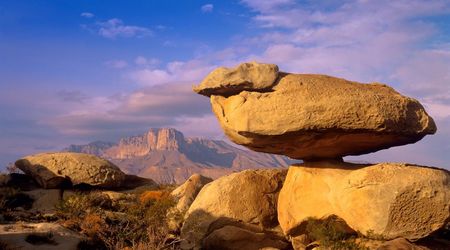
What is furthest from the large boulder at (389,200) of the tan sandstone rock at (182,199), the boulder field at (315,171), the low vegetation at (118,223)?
the tan sandstone rock at (182,199)

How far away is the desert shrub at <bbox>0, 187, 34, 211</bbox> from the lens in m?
24.5

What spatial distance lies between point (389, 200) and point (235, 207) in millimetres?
5508

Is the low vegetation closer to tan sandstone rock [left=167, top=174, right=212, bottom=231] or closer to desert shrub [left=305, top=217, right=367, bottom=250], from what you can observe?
tan sandstone rock [left=167, top=174, right=212, bottom=231]

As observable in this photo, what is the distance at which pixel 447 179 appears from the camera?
13883 mm

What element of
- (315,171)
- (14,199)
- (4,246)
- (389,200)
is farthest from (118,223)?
(389,200)

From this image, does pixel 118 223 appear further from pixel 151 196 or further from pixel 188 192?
pixel 151 196

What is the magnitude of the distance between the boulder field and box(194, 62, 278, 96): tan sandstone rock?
0.11ft

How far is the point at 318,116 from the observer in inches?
555

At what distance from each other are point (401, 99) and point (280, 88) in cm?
358

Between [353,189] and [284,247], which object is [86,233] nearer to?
[284,247]

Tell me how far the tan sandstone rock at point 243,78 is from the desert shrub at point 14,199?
46.0 feet

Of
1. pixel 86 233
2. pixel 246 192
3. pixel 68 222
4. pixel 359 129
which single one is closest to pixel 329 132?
pixel 359 129

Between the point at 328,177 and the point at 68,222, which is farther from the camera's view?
the point at 68,222

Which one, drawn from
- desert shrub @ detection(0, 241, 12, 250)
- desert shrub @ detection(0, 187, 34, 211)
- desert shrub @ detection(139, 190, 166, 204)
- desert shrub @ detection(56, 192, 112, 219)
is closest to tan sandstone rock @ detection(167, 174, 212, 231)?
desert shrub @ detection(139, 190, 166, 204)
